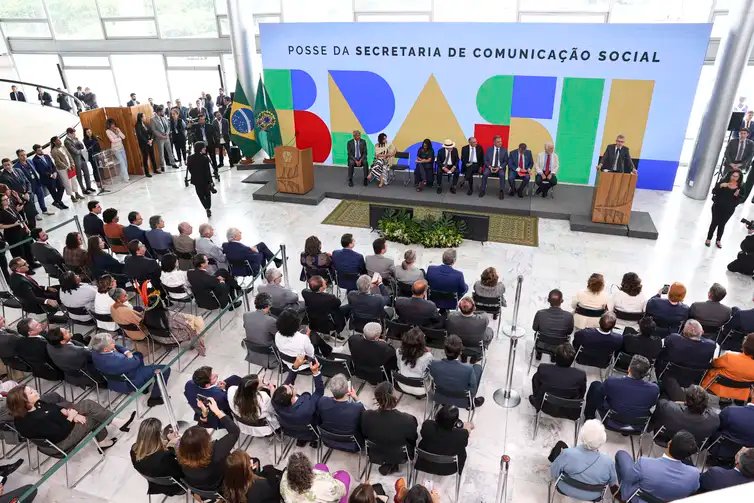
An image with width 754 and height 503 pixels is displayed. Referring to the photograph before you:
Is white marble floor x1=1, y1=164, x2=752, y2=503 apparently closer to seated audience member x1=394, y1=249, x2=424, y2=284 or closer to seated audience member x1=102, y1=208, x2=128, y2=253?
seated audience member x1=394, y1=249, x2=424, y2=284

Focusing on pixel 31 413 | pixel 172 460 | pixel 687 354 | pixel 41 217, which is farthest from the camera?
pixel 41 217

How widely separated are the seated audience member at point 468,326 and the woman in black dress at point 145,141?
10.1 metres

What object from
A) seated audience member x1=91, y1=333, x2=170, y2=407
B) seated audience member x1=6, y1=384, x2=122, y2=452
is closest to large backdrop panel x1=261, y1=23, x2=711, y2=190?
seated audience member x1=91, y1=333, x2=170, y2=407

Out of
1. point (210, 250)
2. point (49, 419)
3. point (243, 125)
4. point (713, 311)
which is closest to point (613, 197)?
point (713, 311)

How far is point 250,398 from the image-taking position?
4.18 meters

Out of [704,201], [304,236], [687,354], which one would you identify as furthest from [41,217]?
[704,201]

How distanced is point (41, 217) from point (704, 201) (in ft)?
45.4

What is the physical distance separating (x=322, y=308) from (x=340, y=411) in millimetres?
1746

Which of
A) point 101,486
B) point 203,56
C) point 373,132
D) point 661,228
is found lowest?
point 101,486

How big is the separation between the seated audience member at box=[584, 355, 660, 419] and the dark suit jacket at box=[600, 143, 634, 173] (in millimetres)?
6083

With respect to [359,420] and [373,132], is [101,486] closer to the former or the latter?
[359,420]

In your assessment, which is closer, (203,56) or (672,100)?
(672,100)

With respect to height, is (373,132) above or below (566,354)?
above

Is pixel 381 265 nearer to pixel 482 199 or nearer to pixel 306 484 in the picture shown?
pixel 306 484
